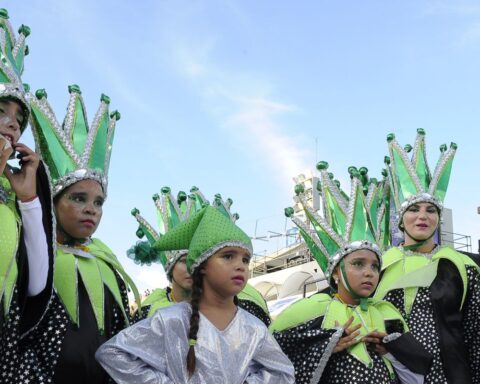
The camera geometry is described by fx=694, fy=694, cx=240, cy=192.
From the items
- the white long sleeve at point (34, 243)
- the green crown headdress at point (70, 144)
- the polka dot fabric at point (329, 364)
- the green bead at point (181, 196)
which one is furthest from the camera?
the green bead at point (181, 196)

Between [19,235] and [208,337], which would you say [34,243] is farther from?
[208,337]

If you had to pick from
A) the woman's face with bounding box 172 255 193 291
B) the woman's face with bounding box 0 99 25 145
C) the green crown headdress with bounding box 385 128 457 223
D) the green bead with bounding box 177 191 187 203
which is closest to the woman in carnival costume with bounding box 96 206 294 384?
the woman's face with bounding box 0 99 25 145

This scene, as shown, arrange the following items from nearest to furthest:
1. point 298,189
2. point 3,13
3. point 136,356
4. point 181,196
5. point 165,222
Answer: point 136,356, point 3,13, point 298,189, point 165,222, point 181,196

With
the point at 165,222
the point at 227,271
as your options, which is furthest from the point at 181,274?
the point at 227,271

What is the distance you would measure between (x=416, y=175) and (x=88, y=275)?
2.74 meters

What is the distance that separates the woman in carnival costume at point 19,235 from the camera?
9.30 ft

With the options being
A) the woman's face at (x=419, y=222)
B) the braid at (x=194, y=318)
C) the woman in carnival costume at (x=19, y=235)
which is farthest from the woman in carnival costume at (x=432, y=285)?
the woman in carnival costume at (x=19, y=235)

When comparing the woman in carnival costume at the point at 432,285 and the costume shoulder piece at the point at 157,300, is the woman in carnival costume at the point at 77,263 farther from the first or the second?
the woman in carnival costume at the point at 432,285

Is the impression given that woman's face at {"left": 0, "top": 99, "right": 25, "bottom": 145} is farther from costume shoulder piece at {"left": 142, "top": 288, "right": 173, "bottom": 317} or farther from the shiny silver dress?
costume shoulder piece at {"left": 142, "top": 288, "right": 173, "bottom": 317}

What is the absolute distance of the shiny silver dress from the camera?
3203 millimetres

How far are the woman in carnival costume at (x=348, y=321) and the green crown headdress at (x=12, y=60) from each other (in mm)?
2030

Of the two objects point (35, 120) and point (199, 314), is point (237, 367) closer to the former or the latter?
point (199, 314)

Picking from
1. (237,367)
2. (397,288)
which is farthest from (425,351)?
(237,367)

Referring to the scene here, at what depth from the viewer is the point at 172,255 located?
5223 millimetres
